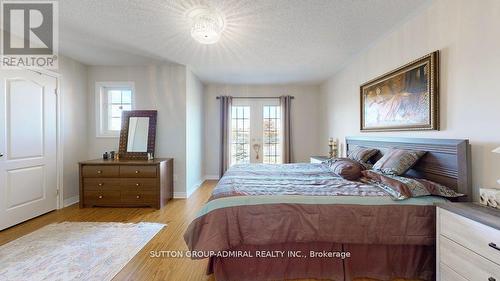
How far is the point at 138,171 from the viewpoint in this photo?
3732 millimetres

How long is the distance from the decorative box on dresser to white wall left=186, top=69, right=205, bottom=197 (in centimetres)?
374

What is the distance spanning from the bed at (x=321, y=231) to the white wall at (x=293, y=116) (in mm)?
3897

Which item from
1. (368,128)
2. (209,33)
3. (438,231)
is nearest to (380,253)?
(438,231)

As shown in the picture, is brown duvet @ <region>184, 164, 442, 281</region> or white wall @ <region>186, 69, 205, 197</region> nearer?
brown duvet @ <region>184, 164, 442, 281</region>

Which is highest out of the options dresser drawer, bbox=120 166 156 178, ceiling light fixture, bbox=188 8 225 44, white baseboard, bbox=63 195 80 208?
ceiling light fixture, bbox=188 8 225 44

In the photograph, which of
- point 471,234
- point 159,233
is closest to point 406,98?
point 471,234

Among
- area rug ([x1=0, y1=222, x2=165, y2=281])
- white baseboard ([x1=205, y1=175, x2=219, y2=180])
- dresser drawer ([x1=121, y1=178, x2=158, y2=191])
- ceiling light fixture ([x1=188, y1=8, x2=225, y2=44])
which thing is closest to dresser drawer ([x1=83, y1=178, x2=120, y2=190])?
dresser drawer ([x1=121, y1=178, x2=158, y2=191])

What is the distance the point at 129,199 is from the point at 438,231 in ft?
12.9

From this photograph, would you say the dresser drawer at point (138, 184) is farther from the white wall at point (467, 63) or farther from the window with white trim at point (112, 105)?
the white wall at point (467, 63)

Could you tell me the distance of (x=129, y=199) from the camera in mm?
3742

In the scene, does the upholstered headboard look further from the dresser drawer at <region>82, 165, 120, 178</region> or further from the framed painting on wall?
the dresser drawer at <region>82, 165, 120, 178</region>

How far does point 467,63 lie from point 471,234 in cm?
135

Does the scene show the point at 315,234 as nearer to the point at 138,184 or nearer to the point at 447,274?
the point at 447,274

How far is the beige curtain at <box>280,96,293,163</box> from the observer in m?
5.80
